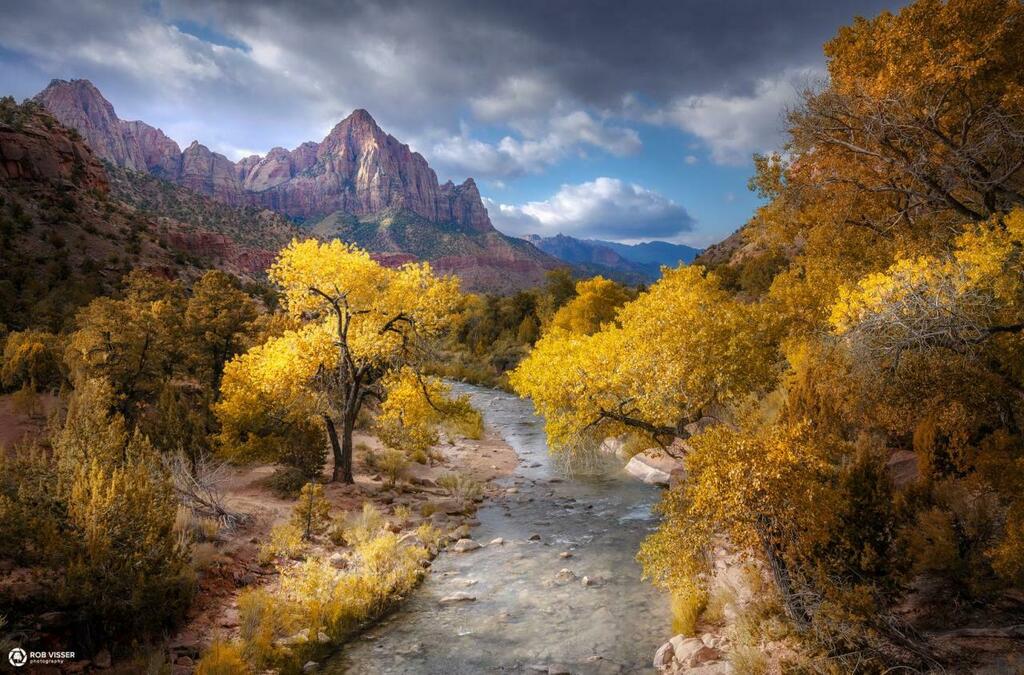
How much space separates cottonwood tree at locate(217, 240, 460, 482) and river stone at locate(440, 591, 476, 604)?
7465mm

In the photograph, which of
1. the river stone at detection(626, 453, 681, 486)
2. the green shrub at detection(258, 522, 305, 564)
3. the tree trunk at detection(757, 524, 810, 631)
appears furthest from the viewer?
the river stone at detection(626, 453, 681, 486)

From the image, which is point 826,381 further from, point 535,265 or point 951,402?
point 535,265

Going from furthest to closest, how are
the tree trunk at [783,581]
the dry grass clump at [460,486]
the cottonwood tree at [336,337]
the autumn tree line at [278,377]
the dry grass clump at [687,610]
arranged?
the dry grass clump at [460,486] → the cottonwood tree at [336,337] → the autumn tree line at [278,377] → the dry grass clump at [687,610] → the tree trunk at [783,581]

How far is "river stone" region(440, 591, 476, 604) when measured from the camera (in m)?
10.7

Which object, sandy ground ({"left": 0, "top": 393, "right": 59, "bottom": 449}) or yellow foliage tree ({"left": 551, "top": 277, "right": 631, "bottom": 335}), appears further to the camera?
yellow foliage tree ({"left": 551, "top": 277, "right": 631, "bottom": 335})

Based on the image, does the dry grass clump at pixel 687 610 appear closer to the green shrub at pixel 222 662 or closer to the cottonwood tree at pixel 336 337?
the green shrub at pixel 222 662

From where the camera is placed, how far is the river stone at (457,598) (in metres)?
10.7

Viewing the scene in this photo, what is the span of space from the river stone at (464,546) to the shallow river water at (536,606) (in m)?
0.20

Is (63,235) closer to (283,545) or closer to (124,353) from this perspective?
(124,353)

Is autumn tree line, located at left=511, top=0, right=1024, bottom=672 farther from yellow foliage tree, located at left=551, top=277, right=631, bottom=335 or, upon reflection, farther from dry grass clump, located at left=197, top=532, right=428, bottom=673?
yellow foliage tree, located at left=551, top=277, right=631, bottom=335

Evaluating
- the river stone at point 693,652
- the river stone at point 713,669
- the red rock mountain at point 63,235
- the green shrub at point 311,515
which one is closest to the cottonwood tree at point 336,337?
the green shrub at point 311,515

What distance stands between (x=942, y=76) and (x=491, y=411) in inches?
1211

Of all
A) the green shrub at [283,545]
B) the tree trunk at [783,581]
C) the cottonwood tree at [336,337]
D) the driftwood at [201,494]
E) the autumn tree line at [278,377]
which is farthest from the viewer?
the cottonwood tree at [336,337]

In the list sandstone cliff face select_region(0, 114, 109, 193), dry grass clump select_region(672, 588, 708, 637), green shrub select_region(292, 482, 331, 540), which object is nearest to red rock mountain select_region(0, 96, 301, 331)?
sandstone cliff face select_region(0, 114, 109, 193)
